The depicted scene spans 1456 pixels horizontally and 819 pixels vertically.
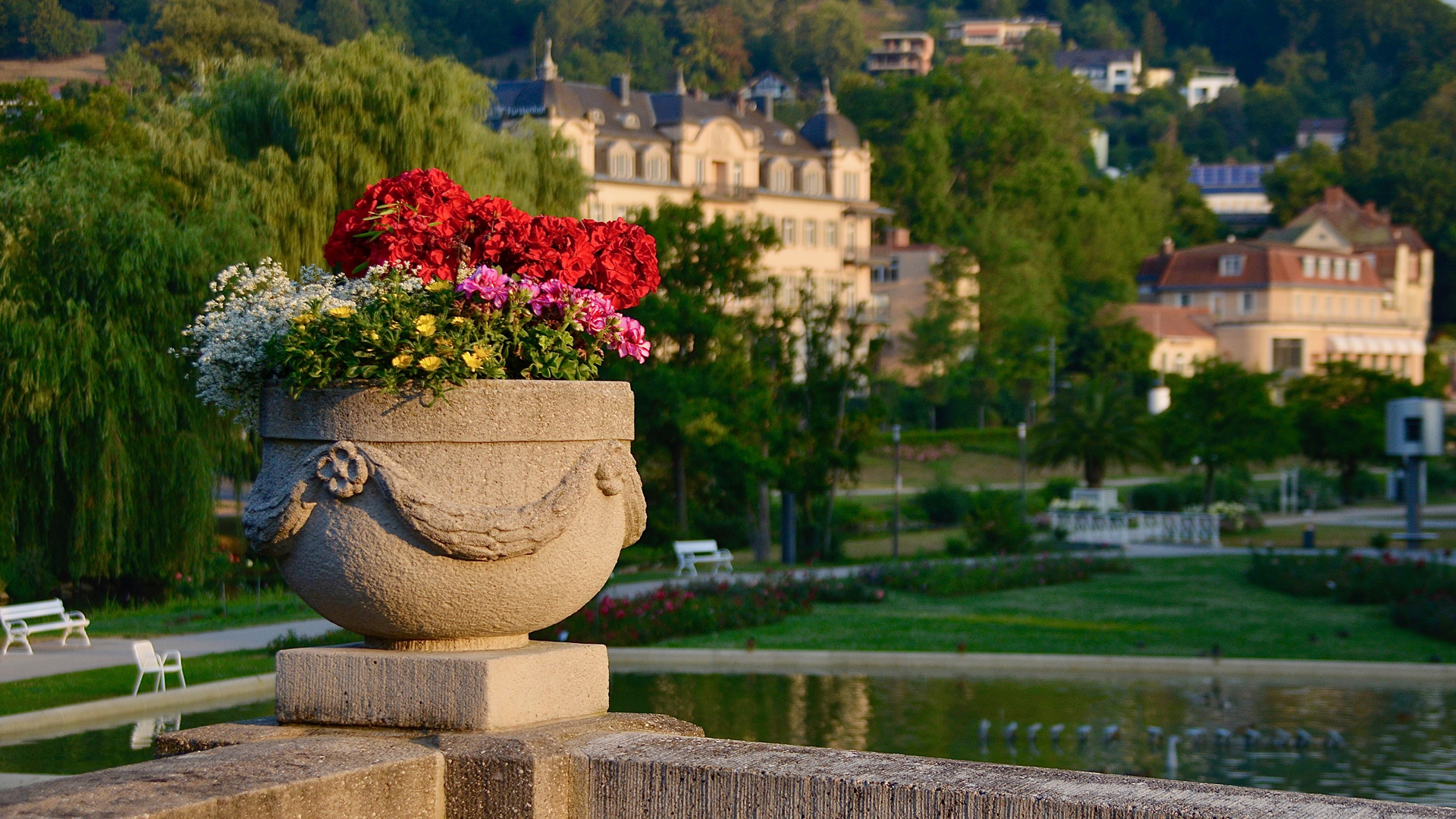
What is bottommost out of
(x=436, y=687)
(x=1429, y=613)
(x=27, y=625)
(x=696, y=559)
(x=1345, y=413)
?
(x=1429, y=613)

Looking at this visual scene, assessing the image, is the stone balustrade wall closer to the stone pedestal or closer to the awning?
the stone pedestal

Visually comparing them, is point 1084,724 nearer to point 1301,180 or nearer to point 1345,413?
point 1345,413

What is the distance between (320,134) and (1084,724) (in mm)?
16100

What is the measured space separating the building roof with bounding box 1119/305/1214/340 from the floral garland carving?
3635 inches

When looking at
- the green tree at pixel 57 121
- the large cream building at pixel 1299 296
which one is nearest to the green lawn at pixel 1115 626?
the green tree at pixel 57 121

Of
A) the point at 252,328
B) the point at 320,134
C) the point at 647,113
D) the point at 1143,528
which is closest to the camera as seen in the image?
the point at 252,328

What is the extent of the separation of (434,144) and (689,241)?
32.0 ft

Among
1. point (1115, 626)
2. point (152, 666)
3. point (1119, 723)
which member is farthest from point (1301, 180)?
point (152, 666)

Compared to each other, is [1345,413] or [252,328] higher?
[1345,413]

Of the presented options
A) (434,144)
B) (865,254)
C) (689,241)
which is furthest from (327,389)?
(865,254)

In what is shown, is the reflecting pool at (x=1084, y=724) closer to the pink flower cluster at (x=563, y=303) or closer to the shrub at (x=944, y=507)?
the pink flower cluster at (x=563, y=303)

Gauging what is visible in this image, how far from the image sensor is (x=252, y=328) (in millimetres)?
5527

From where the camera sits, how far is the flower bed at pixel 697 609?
2122 centimetres

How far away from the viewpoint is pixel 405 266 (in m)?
5.64
